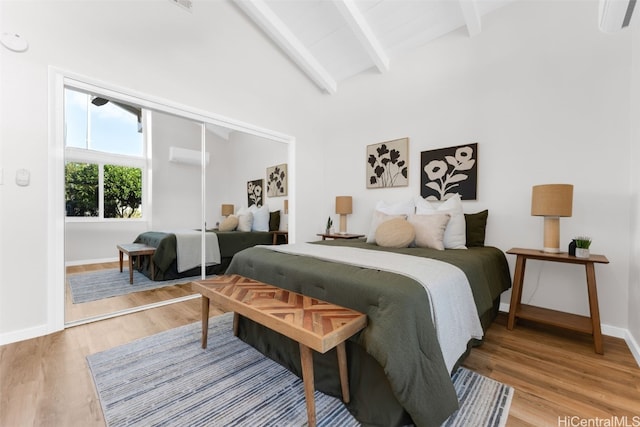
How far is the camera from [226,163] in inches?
133

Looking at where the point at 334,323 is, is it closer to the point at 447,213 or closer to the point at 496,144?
the point at 447,213

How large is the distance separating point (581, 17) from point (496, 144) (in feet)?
3.77

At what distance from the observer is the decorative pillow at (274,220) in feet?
12.8

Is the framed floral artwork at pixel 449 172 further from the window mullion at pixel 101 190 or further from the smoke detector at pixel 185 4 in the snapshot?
the window mullion at pixel 101 190

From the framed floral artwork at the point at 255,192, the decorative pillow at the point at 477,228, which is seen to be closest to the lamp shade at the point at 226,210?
the framed floral artwork at the point at 255,192

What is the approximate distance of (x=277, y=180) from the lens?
3979 millimetres

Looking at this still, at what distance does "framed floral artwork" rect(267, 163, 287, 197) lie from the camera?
12.8 feet

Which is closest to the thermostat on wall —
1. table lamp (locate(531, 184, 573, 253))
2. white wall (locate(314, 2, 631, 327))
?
white wall (locate(314, 2, 631, 327))

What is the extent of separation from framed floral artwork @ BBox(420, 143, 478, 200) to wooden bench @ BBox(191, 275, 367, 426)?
2222 millimetres

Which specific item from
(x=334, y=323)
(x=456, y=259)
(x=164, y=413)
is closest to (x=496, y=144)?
(x=456, y=259)

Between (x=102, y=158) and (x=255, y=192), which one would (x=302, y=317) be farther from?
(x=255, y=192)

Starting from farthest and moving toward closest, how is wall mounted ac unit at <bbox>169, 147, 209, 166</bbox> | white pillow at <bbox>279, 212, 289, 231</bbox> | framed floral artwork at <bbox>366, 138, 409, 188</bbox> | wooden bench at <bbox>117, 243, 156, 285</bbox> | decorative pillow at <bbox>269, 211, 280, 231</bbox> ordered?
1. white pillow at <bbox>279, 212, 289, 231</bbox>
2. decorative pillow at <bbox>269, 211, 280, 231</bbox>
3. framed floral artwork at <bbox>366, 138, 409, 188</bbox>
4. wall mounted ac unit at <bbox>169, 147, 209, 166</bbox>
5. wooden bench at <bbox>117, 243, 156, 285</bbox>

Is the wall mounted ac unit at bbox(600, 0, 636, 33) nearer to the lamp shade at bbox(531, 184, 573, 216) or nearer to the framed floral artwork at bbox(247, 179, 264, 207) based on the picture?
the lamp shade at bbox(531, 184, 573, 216)

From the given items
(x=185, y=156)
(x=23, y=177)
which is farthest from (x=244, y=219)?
(x=23, y=177)
